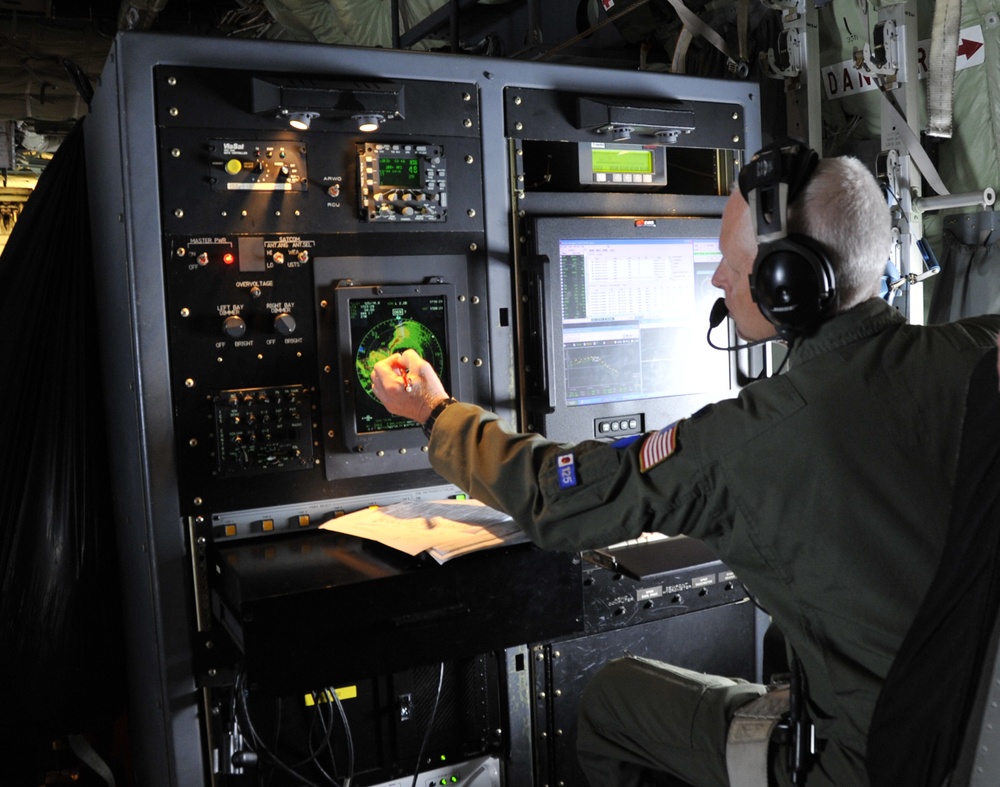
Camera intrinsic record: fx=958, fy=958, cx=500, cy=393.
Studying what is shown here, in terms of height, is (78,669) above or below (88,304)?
below

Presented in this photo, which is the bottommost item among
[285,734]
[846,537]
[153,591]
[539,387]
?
[285,734]

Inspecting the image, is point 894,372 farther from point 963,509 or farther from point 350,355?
point 350,355

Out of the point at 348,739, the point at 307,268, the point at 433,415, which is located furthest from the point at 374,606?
the point at 307,268

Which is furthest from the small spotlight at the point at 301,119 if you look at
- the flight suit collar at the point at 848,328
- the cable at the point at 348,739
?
the cable at the point at 348,739

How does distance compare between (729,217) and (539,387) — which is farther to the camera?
(539,387)

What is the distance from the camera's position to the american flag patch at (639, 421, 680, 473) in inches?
56.9

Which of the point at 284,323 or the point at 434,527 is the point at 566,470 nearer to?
the point at 434,527

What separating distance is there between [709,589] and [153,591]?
1.27 meters

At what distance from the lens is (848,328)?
4.78 ft

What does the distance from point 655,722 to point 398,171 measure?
4.13ft

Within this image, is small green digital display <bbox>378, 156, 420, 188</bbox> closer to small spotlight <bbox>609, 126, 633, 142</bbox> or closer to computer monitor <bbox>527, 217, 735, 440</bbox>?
computer monitor <bbox>527, 217, 735, 440</bbox>

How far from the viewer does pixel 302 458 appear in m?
2.04

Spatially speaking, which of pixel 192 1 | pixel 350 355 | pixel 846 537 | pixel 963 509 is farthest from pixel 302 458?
pixel 192 1

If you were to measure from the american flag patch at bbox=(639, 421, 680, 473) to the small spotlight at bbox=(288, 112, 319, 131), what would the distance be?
1.02m
